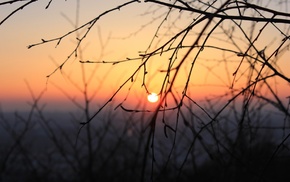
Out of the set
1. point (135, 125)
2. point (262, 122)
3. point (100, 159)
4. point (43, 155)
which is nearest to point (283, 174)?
point (262, 122)

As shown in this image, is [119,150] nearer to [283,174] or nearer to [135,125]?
[135,125]

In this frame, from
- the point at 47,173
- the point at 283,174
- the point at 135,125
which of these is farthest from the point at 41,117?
the point at 283,174

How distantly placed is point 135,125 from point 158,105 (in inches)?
227

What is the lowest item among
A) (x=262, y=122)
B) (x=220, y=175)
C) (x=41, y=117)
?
(x=220, y=175)

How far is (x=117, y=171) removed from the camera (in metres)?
7.49

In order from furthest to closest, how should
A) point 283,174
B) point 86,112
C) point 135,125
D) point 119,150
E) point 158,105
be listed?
point 119,150 → point 135,125 → point 283,174 → point 86,112 → point 158,105

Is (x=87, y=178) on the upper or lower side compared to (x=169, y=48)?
upper

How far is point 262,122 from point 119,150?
2.84 metres

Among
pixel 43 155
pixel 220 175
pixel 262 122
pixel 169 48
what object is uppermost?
pixel 43 155

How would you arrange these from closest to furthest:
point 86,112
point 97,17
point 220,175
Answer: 1. point 97,17
2. point 220,175
3. point 86,112

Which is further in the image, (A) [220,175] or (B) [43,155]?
(B) [43,155]

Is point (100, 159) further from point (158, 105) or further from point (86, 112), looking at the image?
point (158, 105)

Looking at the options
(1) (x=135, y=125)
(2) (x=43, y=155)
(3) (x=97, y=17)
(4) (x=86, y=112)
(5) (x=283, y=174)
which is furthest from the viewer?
(2) (x=43, y=155)

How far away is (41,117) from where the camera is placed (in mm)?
6930
